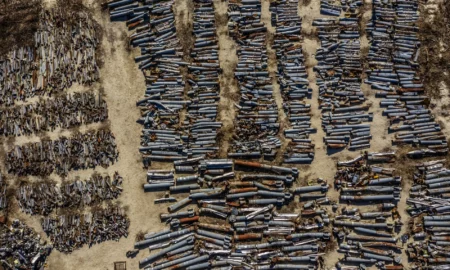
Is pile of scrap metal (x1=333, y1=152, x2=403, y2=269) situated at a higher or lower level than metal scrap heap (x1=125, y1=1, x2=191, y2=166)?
lower

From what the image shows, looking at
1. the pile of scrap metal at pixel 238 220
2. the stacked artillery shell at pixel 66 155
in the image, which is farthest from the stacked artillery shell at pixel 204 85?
the stacked artillery shell at pixel 66 155

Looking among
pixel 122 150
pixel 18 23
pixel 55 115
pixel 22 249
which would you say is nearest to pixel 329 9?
pixel 122 150

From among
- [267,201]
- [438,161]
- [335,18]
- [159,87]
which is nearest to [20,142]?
[159,87]

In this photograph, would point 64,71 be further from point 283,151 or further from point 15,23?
point 283,151

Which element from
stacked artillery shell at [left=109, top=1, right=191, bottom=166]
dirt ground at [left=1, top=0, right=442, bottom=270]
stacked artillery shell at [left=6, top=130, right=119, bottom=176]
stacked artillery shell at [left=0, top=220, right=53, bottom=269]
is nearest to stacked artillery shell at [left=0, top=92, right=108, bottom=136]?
dirt ground at [left=1, top=0, right=442, bottom=270]

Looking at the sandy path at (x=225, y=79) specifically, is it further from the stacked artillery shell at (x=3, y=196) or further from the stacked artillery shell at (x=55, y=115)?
the stacked artillery shell at (x=3, y=196)

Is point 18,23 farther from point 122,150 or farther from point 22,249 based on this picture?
point 22,249

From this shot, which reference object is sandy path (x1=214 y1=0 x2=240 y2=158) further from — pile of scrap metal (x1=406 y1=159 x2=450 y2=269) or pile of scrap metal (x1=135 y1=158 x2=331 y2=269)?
pile of scrap metal (x1=406 y1=159 x2=450 y2=269)
